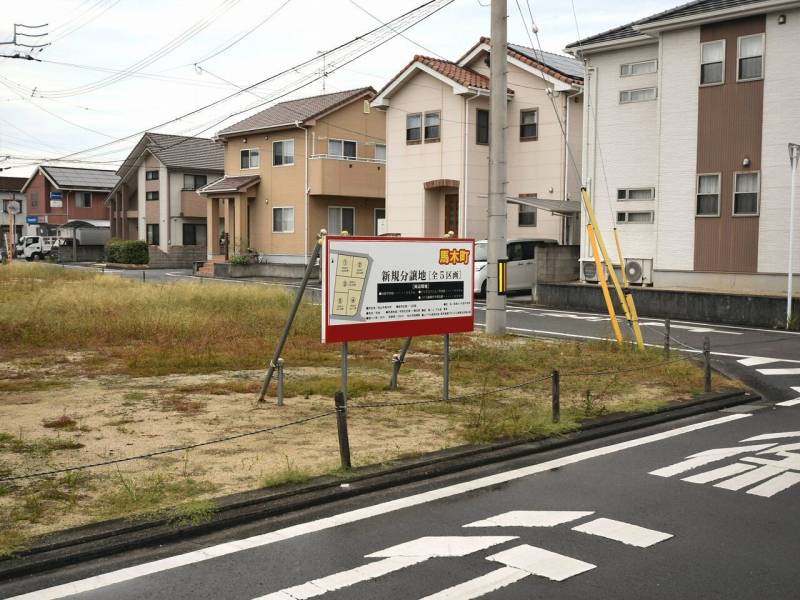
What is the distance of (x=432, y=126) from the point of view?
104 ft

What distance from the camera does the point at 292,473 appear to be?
646cm

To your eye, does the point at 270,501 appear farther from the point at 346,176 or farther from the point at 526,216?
the point at 346,176

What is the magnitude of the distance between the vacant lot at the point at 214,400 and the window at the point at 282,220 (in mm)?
20292

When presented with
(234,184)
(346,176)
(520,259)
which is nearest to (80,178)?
(234,184)

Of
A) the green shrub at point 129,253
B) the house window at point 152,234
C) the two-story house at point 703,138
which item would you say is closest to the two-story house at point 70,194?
the house window at point 152,234

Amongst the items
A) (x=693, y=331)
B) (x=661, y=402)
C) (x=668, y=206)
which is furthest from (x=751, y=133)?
(x=661, y=402)

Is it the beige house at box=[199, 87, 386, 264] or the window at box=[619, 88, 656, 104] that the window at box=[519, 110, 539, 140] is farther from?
the beige house at box=[199, 87, 386, 264]

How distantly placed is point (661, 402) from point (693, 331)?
895 cm

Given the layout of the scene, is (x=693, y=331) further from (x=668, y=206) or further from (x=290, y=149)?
(x=290, y=149)

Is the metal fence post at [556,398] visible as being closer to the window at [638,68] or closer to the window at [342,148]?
the window at [638,68]

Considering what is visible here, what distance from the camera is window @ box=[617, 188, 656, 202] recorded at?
2411cm

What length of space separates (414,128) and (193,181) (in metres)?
22.1

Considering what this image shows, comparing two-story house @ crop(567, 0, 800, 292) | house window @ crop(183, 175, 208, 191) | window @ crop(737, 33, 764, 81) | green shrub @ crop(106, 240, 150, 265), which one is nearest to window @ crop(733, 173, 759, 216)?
two-story house @ crop(567, 0, 800, 292)

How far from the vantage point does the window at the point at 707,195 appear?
21.9 metres
